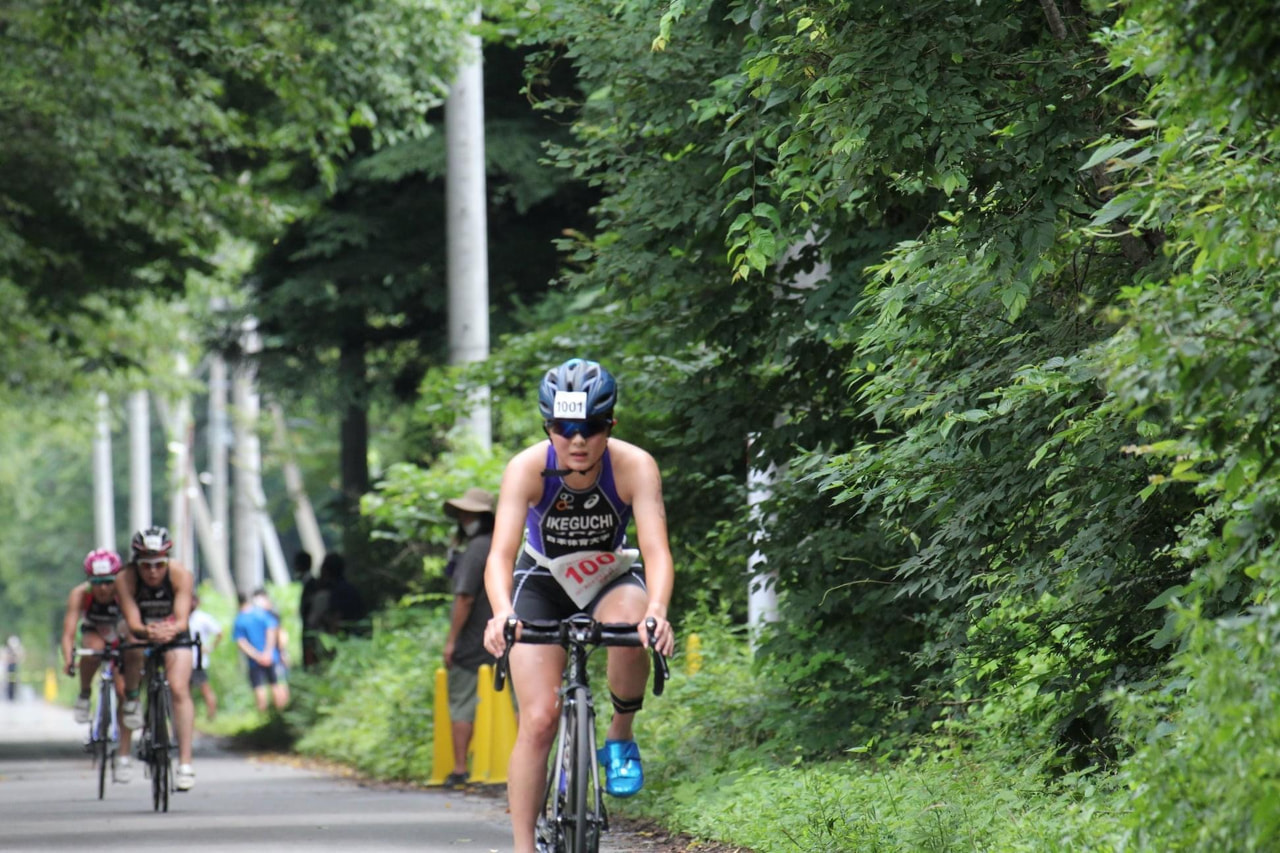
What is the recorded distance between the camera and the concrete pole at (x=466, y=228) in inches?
739

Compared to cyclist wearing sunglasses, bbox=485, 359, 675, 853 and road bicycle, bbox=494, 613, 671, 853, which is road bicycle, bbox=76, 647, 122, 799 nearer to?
cyclist wearing sunglasses, bbox=485, 359, 675, 853

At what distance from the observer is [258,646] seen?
25.5 meters

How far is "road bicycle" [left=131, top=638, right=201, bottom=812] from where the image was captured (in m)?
13.2

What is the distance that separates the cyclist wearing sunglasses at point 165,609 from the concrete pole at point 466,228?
4.75m

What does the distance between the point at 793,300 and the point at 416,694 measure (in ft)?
23.0

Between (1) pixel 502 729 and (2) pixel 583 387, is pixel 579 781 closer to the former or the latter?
(2) pixel 583 387

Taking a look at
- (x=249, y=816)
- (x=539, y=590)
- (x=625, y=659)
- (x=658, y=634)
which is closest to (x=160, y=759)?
(x=249, y=816)

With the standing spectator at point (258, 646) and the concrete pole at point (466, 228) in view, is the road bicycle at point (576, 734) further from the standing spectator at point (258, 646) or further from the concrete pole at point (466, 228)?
the standing spectator at point (258, 646)

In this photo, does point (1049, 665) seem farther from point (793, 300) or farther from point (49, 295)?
point (49, 295)

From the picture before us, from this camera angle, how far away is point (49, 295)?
23.9 meters

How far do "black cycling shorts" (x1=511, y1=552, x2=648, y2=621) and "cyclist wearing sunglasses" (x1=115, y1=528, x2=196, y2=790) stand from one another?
6.98 metres

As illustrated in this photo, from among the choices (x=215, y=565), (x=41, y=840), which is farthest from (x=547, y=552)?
(x=215, y=565)

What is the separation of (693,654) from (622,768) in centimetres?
673

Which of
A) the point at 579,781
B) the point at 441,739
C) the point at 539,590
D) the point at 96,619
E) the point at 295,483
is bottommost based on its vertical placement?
the point at 441,739
